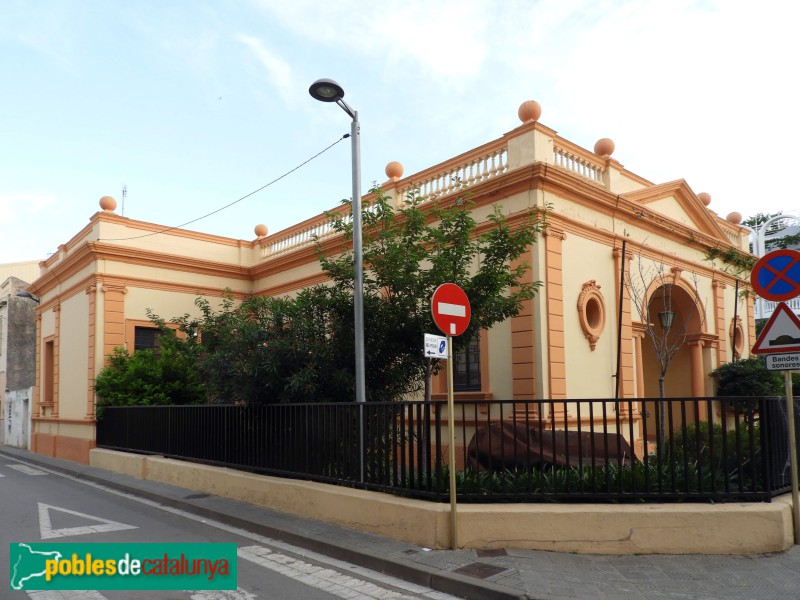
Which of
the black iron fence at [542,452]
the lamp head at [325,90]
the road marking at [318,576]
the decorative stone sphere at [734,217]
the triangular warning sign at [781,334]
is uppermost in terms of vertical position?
the decorative stone sphere at [734,217]

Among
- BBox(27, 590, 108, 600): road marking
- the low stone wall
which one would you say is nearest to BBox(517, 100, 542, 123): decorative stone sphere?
the low stone wall

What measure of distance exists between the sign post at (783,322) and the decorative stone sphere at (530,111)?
19.8 feet

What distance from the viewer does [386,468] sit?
7.36 meters

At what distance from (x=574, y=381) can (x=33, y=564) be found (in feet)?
28.4

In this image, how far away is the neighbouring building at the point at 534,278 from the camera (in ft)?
37.0

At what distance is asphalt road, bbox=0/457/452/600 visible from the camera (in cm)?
532

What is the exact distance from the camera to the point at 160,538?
7.48 metres

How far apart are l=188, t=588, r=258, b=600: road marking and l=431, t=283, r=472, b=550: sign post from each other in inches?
78.0

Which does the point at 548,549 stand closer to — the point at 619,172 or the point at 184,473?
the point at 184,473

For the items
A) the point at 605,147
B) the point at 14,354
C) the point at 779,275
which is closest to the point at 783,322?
the point at 779,275

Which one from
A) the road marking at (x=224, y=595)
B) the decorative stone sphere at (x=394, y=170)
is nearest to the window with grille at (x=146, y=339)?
the decorative stone sphere at (x=394, y=170)

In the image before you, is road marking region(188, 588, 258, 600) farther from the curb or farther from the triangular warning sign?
the triangular warning sign

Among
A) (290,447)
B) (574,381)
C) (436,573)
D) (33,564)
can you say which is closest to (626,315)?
(574,381)

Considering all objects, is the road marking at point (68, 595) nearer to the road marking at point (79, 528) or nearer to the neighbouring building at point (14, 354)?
the road marking at point (79, 528)
